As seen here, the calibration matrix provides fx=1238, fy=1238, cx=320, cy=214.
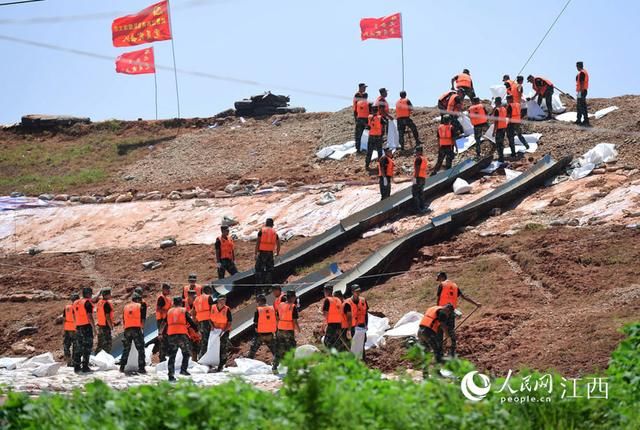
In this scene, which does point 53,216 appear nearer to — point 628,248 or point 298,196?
point 298,196

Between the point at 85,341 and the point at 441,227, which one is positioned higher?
the point at 441,227

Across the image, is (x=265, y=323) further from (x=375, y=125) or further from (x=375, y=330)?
(x=375, y=125)

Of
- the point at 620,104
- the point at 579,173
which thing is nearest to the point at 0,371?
the point at 579,173

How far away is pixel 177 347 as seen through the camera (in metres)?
20.8

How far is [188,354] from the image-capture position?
20906 mm

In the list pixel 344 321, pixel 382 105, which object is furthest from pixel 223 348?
pixel 382 105

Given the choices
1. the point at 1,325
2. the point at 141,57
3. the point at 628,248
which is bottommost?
the point at 1,325

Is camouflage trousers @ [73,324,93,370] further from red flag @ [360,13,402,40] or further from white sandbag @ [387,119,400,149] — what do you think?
red flag @ [360,13,402,40]

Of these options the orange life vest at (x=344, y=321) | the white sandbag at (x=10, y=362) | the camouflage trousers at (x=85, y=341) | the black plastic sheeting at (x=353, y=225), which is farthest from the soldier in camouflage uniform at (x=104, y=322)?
the orange life vest at (x=344, y=321)

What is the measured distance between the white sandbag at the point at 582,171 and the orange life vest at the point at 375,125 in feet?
16.3

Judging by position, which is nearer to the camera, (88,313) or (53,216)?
(88,313)

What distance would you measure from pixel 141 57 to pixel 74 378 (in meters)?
23.6

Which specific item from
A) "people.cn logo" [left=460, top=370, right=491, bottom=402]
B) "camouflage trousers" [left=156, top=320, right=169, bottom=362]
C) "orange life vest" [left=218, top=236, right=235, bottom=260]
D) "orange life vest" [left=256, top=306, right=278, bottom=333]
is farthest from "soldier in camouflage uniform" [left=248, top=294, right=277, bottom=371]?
"people.cn logo" [left=460, top=370, right=491, bottom=402]

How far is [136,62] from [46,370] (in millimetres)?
23183
